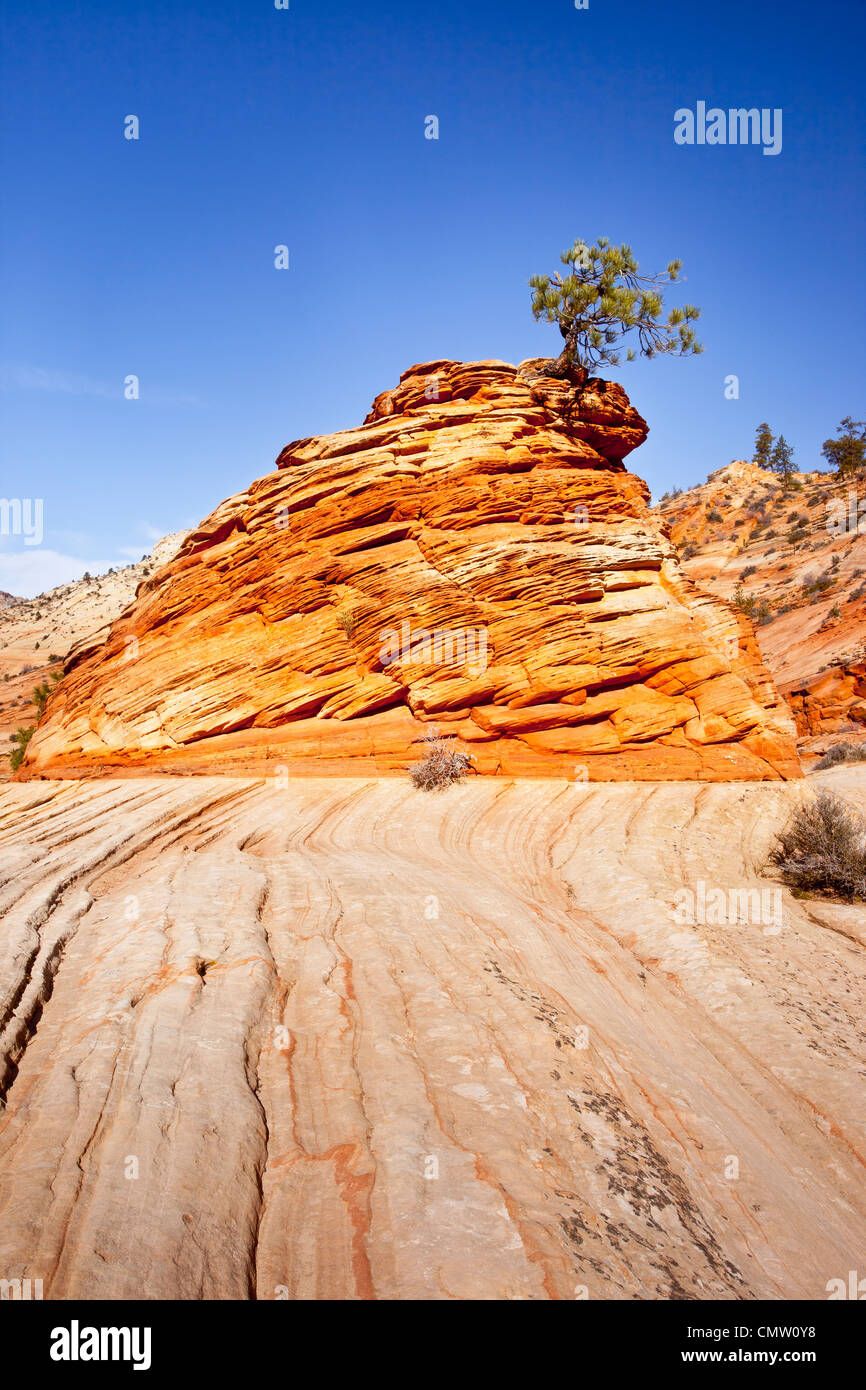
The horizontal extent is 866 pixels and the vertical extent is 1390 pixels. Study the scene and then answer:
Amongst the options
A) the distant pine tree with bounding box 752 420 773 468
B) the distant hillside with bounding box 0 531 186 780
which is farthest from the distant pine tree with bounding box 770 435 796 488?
the distant hillside with bounding box 0 531 186 780

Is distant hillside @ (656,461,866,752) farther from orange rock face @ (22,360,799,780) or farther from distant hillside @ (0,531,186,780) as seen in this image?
distant hillside @ (0,531,186,780)

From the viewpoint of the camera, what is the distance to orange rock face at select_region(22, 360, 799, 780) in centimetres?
1316

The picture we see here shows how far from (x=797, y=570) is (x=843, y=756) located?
24140mm

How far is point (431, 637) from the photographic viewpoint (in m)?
14.2

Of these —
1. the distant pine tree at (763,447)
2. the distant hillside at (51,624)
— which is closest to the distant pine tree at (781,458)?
the distant pine tree at (763,447)

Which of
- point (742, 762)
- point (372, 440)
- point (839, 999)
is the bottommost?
point (839, 999)

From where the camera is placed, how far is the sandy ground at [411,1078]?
2871 millimetres

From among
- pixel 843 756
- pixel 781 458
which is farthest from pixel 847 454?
pixel 843 756

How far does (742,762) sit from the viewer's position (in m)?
12.6

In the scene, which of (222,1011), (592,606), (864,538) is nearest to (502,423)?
(592,606)

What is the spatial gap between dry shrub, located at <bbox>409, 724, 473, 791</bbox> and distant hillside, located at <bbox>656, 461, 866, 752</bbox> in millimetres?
12099

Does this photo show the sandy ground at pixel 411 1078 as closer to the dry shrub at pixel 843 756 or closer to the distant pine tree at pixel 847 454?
the dry shrub at pixel 843 756
